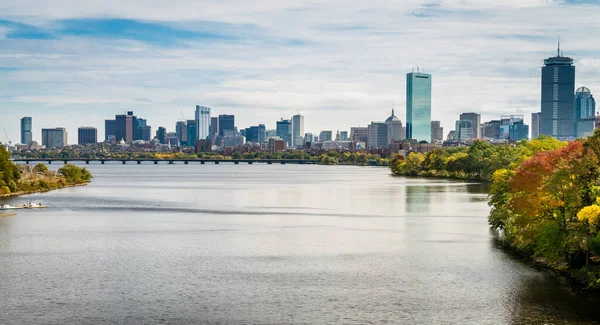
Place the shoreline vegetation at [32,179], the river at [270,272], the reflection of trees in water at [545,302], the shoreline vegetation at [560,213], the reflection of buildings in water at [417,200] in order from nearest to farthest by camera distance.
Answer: the reflection of trees in water at [545,302] → the river at [270,272] → the shoreline vegetation at [560,213] → the reflection of buildings in water at [417,200] → the shoreline vegetation at [32,179]

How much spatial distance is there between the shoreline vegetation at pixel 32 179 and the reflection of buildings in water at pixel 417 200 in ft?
205

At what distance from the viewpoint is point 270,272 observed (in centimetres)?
4716

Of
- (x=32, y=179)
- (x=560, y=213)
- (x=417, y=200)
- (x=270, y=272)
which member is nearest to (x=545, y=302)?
(x=560, y=213)

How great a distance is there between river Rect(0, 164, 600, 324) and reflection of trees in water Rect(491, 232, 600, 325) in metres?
0.09

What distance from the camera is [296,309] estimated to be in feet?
124

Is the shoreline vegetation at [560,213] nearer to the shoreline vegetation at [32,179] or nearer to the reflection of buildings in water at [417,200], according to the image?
the reflection of buildings in water at [417,200]

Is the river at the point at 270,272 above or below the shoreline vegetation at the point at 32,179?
below

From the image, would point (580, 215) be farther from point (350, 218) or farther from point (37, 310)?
point (350, 218)

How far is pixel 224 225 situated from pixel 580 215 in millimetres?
40889

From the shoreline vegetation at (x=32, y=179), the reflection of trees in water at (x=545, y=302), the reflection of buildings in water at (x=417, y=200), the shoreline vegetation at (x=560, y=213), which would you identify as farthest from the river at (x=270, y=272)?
the shoreline vegetation at (x=32, y=179)

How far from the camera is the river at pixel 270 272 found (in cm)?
3722

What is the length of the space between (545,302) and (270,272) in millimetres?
16849

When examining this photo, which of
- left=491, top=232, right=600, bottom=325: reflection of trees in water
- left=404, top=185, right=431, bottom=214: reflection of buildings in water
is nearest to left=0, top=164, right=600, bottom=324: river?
Result: left=491, top=232, right=600, bottom=325: reflection of trees in water

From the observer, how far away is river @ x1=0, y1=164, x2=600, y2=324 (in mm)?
37219
